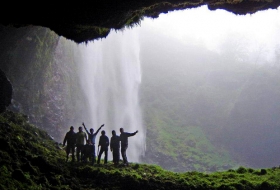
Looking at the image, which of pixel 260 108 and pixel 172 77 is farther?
pixel 172 77

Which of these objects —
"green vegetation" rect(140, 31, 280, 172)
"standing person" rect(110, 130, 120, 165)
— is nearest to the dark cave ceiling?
"standing person" rect(110, 130, 120, 165)

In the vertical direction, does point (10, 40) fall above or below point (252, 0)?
above

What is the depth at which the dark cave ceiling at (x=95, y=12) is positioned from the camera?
7871 millimetres

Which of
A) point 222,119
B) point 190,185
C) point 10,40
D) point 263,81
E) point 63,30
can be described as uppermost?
point 263,81

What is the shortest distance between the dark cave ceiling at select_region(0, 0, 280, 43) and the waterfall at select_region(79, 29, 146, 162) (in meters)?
38.0

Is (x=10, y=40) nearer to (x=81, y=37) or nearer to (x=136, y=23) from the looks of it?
(x=81, y=37)

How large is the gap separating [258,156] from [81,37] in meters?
58.9

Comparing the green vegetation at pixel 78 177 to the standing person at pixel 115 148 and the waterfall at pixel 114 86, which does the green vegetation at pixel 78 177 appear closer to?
the standing person at pixel 115 148

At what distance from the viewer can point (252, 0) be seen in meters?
9.23

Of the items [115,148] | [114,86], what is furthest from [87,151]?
[114,86]

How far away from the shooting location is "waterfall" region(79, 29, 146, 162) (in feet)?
171

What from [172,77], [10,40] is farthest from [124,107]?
[10,40]

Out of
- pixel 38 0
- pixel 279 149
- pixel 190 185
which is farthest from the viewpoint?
pixel 279 149

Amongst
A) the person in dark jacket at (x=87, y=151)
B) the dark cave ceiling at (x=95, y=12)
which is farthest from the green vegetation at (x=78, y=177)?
the dark cave ceiling at (x=95, y=12)
